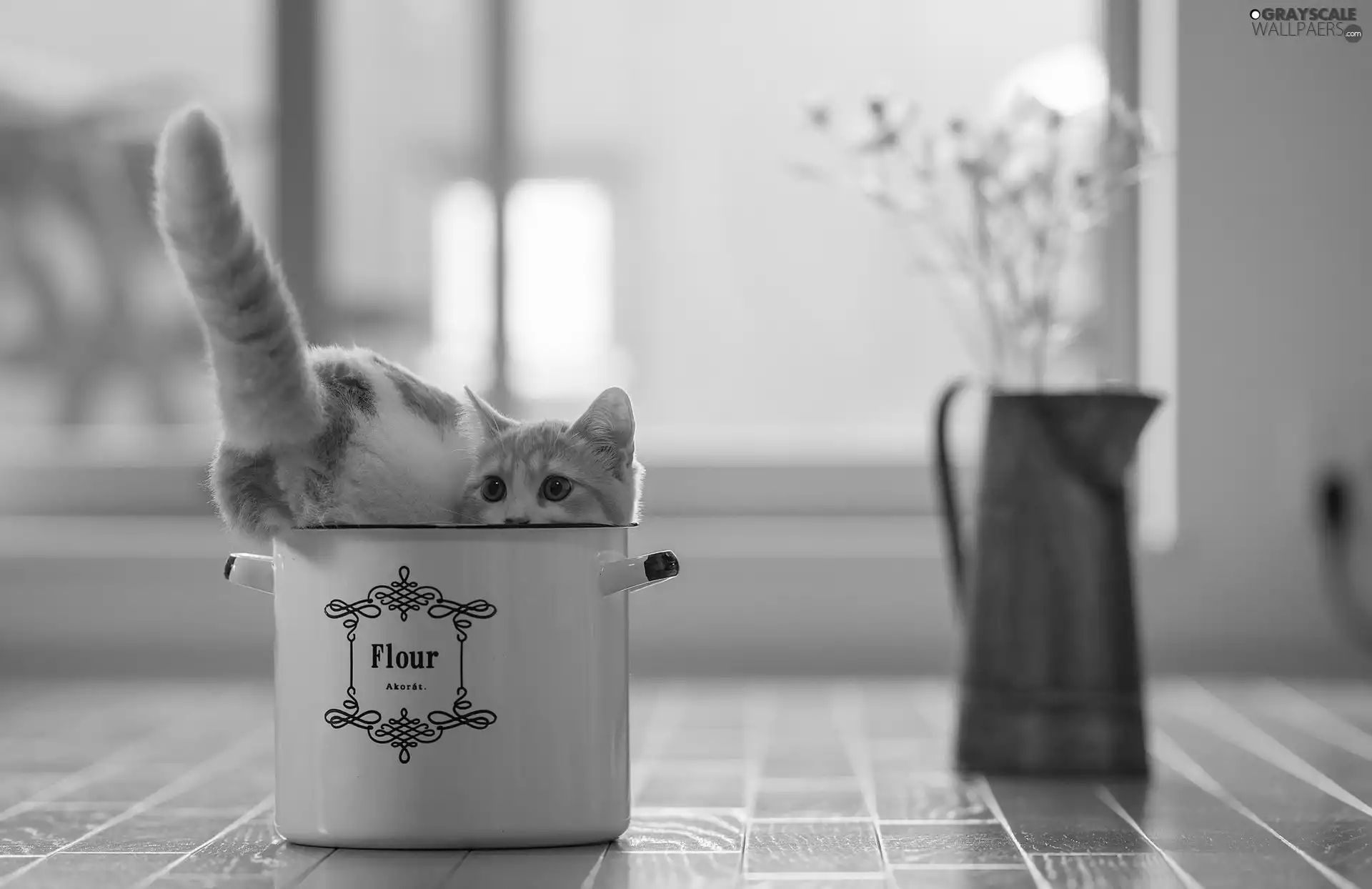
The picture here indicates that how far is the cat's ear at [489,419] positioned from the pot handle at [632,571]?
10 cm

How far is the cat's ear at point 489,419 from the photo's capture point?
2.83 feet

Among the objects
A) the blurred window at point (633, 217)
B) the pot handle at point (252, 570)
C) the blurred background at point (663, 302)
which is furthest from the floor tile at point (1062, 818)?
the blurred window at point (633, 217)

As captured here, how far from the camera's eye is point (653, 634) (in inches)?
76.9

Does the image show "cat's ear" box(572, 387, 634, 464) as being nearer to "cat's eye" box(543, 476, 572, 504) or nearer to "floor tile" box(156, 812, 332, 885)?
"cat's eye" box(543, 476, 572, 504)

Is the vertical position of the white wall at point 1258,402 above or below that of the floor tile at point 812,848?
above

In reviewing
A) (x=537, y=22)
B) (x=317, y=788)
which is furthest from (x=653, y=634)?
(x=317, y=788)

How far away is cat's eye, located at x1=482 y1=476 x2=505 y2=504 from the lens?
851 mm

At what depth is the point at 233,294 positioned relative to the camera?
0.77m

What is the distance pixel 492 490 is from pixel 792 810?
1.11 ft

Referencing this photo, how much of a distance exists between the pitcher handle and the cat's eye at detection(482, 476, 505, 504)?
54 centimetres

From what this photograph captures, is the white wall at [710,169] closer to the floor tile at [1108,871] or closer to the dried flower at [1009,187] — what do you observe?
the dried flower at [1009,187]

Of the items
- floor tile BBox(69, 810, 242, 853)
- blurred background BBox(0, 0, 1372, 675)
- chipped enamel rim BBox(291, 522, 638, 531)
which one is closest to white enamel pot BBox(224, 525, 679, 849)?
chipped enamel rim BBox(291, 522, 638, 531)

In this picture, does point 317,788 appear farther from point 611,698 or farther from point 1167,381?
point 1167,381

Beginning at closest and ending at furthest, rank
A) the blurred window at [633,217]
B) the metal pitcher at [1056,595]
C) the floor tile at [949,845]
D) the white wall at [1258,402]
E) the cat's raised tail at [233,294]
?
the cat's raised tail at [233,294] < the floor tile at [949,845] < the metal pitcher at [1056,595] < the white wall at [1258,402] < the blurred window at [633,217]
